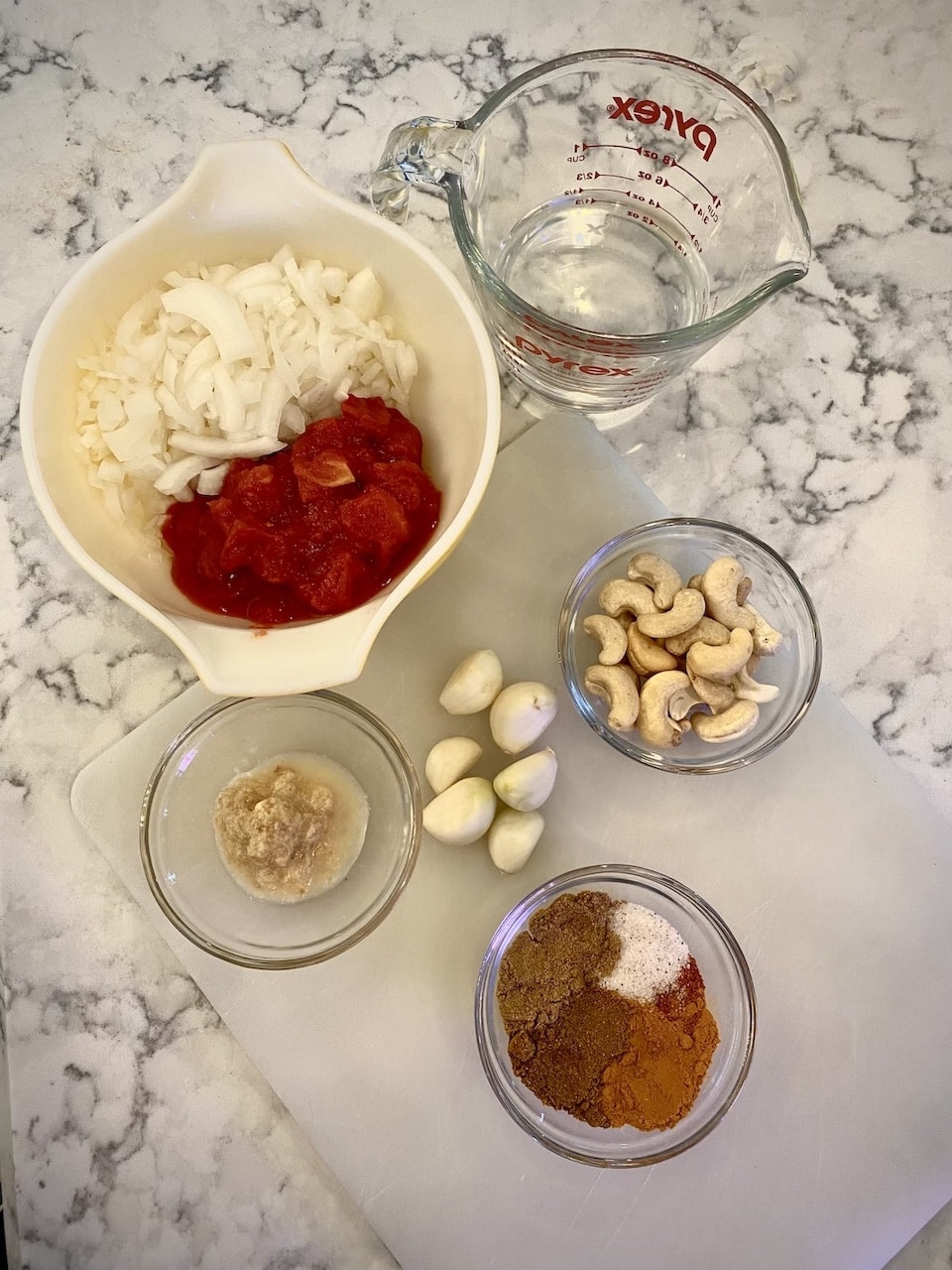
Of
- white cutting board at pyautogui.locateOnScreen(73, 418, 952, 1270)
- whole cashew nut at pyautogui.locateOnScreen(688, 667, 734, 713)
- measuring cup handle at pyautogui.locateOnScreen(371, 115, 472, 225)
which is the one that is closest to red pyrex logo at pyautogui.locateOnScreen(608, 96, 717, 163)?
measuring cup handle at pyautogui.locateOnScreen(371, 115, 472, 225)

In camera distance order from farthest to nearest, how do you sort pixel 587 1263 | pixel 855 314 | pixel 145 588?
1. pixel 855 314
2. pixel 587 1263
3. pixel 145 588

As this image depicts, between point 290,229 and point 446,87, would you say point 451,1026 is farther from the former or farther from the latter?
point 446,87

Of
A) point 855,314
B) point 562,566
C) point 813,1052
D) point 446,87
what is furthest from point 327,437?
point 813,1052

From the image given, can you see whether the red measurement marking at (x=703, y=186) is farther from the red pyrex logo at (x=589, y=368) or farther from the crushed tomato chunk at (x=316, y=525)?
the crushed tomato chunk at (x=316, y=525)

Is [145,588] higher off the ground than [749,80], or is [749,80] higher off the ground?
[749,80]

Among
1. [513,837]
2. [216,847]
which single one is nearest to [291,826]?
[216,847]

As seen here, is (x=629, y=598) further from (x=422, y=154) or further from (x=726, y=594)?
(x=422, y=154)

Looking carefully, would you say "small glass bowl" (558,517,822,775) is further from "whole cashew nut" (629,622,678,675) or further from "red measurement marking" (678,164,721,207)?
"red measurement marking" (678,164,721,207)
